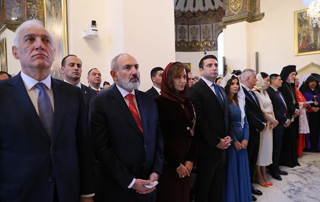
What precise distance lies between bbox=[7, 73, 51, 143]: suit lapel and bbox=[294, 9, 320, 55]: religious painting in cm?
1043

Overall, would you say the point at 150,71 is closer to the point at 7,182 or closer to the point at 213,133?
the point at 213,133

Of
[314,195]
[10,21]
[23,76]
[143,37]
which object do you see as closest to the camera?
[23,76]

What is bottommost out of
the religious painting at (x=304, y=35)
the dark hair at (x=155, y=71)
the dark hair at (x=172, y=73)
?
the dark hair at (x=172, y=73)

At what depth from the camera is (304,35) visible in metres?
9.32

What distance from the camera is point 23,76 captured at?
1385 mm

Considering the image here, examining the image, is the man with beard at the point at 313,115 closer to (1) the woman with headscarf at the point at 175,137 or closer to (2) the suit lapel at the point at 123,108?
(1) the woman with headscarf at the point at 175,137

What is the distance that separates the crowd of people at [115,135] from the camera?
1.28m

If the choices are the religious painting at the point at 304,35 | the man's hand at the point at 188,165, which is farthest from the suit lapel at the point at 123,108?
the religious painting at the point at 304,35

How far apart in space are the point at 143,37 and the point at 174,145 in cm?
246

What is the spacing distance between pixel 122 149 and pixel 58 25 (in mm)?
3786

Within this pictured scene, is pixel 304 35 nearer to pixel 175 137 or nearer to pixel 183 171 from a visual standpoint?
pixel 175 137

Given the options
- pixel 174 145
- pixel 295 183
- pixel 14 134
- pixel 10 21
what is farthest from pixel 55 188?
pixel 10 21

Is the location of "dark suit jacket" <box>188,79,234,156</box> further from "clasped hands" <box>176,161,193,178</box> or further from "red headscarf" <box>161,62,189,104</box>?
"clasped hands" <box>176,161,193,178</box>

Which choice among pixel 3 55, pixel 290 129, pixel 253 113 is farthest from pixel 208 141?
pixel 3 55
